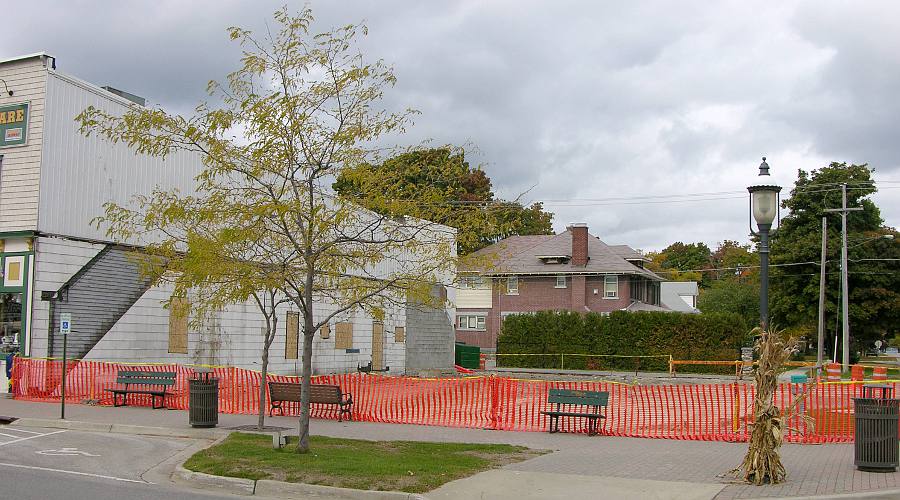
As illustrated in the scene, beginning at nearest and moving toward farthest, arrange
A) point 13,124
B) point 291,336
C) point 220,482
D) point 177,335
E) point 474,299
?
point 220,482
point 13,124
point 177,335
point 291,336
point 474,299

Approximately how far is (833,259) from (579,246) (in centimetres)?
1611

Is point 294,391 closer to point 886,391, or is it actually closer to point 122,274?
point 122,274

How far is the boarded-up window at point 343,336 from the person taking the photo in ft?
115

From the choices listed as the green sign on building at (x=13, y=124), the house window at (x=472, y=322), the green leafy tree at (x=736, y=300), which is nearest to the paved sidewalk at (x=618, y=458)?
the green sign on building at (x=13, y=124)

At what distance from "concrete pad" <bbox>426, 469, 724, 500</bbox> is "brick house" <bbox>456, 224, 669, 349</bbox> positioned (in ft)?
140

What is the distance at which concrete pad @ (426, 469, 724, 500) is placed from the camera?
10.4m

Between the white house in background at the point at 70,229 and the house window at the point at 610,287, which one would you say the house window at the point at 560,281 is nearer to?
the house window at the point at 610,287

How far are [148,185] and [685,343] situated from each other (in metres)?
31.2

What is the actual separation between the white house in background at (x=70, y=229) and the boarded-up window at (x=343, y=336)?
24.9ft

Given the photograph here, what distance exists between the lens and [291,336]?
32.6 m

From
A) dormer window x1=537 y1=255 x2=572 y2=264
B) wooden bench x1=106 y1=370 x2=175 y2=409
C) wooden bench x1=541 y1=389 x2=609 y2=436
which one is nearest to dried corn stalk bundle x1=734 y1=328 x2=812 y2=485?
wooden bench x1=541 y1=389 x2=609 y2=436

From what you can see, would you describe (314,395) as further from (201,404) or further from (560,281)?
(560,281)

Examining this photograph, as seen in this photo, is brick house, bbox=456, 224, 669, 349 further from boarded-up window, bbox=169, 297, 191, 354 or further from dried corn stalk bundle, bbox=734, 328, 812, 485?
dried corn stalk bundle, bbox=734, 328, 812, 485

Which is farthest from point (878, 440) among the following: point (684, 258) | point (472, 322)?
point (684, 258)
